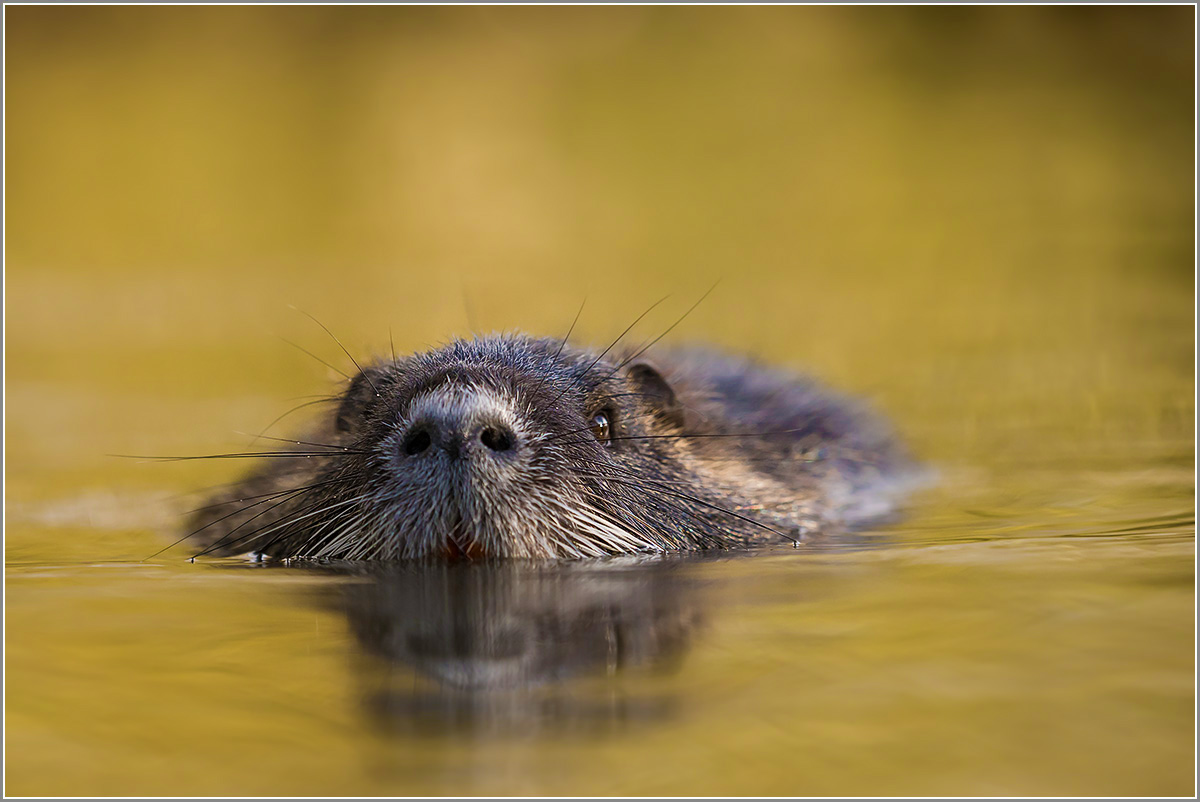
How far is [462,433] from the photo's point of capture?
14.2 feet

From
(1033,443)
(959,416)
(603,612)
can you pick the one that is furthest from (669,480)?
(959,416)

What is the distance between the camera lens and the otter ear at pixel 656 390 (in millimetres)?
5543

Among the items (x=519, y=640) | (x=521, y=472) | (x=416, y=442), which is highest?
(x=416, y=442)

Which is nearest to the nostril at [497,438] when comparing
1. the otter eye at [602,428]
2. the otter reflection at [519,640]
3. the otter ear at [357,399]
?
the otter reflection at [519,640]

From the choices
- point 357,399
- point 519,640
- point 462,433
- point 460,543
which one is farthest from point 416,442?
point 519,640

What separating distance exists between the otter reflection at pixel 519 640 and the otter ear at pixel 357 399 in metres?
0.89

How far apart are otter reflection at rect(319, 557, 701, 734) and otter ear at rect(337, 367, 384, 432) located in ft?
2.92

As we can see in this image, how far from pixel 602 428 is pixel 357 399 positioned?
1002 millimetres

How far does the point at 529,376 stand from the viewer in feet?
15.8

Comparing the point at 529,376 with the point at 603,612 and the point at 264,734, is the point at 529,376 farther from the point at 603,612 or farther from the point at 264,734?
the point at 264,734

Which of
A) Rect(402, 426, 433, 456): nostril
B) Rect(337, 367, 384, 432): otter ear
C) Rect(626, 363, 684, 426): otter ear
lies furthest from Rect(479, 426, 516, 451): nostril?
Rect(626, 363, 684, 426): otter ear

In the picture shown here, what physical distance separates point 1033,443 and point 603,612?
17.4ft

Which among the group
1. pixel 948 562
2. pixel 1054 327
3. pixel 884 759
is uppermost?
pixel 1054 327

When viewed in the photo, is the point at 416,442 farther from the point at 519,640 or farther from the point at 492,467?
the point at 519,640
